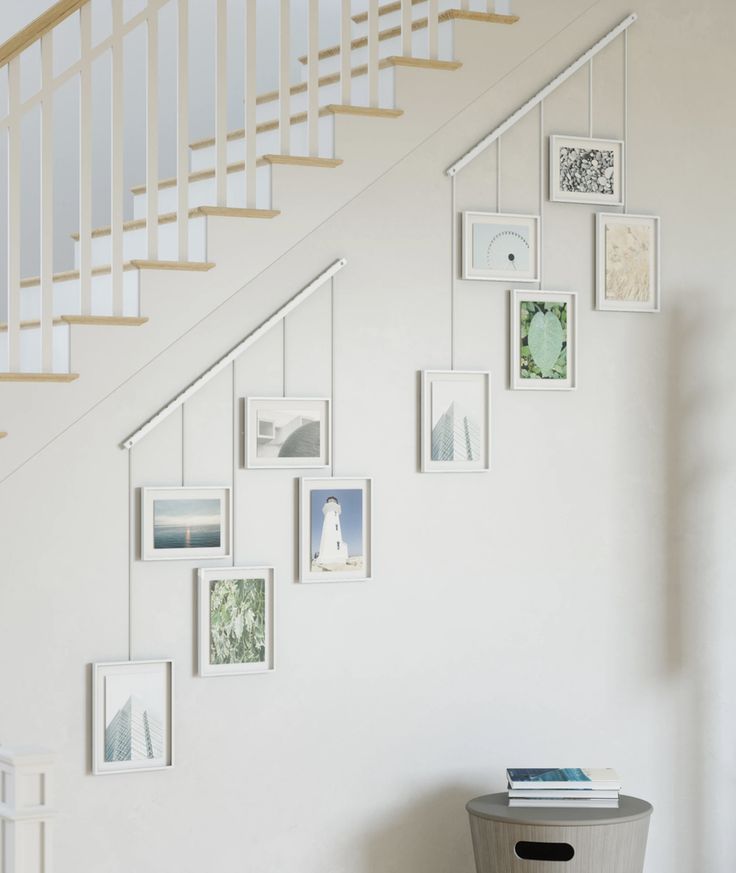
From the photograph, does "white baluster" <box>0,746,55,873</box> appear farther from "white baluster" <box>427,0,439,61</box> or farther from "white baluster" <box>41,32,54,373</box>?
"white baluster" <box>427,0,439,61</box>

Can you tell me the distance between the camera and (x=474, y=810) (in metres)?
3.23

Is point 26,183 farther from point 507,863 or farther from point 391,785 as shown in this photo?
point 507,863

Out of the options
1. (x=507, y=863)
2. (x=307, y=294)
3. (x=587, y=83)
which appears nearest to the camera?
(x=507, y=863)

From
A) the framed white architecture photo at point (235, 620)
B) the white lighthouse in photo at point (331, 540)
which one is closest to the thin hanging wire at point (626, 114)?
the white lighthouse in photo at point (331, 540)

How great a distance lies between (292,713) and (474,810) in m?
0.57

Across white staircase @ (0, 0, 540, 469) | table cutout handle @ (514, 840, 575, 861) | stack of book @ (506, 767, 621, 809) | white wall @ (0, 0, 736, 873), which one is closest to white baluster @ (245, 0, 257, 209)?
white staircase @ (0, 0, 540, 469)

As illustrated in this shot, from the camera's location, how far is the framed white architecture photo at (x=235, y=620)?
3.22 m

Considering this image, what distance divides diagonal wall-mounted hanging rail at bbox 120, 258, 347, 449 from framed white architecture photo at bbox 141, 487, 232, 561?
6.5 inches

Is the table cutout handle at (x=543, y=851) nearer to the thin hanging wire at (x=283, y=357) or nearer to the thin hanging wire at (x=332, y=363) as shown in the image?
the thin hanging wire at (x=332, y=363)

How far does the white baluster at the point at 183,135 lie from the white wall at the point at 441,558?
0.26 meters

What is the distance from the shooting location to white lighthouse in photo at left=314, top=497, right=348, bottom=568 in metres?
3.36

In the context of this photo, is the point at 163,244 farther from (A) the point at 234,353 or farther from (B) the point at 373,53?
(B) the point at 373,53

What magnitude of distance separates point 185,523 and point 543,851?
4.37ft

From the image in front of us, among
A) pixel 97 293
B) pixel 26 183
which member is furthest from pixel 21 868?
pixel 26 183
